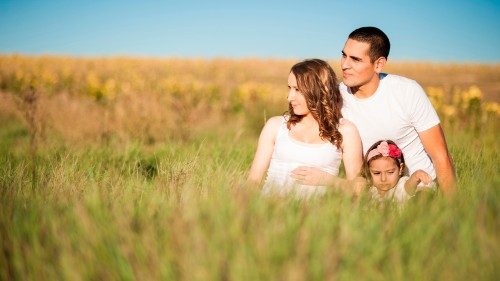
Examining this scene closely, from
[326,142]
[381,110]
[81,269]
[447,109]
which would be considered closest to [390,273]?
[81,269]

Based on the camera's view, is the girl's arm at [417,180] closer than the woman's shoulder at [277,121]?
Yes

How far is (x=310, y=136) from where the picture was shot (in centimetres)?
341

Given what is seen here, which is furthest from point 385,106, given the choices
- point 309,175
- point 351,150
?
point 309,175

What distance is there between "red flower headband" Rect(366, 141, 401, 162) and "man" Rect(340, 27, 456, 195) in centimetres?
17

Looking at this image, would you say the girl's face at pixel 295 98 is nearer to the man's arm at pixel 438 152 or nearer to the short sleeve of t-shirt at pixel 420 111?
the short sleeve of t-shirt at pixel 420 111

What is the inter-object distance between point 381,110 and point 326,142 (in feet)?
2.06

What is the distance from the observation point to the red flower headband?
3.50 m

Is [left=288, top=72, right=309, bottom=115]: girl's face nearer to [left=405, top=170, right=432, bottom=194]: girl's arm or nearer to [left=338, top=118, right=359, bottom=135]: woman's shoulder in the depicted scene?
[left=338, top=118, right=359, bottom=135]: woman's shoulder

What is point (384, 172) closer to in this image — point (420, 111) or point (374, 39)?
point (420, 111)

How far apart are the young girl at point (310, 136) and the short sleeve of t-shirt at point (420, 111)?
0.58 m

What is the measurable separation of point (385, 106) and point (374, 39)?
54 centimetres

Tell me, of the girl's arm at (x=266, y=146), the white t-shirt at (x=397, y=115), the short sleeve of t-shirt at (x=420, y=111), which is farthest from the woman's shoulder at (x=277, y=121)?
the short sleeve of t-shirt at (x=420, y=111)

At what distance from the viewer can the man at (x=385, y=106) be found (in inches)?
139

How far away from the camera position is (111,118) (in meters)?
7.01
